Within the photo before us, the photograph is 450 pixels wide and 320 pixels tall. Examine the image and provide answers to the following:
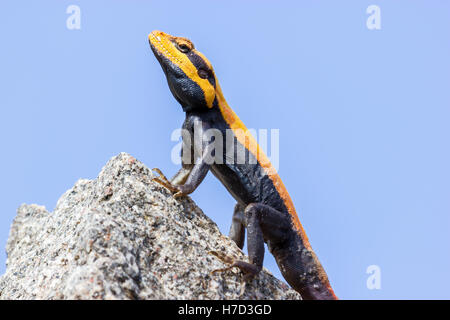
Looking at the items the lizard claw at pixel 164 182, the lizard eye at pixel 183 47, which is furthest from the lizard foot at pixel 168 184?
the lizard eye at pixel 183 47

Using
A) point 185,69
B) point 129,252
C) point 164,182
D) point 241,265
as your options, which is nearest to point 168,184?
point 164,182

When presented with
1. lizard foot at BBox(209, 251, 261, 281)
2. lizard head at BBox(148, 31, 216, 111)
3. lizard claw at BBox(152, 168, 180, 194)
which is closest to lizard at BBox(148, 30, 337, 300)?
lizard head at BBox(148, 31, 216, 111)

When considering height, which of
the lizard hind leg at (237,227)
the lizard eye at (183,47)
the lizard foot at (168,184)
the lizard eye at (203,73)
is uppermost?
the lizard eye at (183,47)

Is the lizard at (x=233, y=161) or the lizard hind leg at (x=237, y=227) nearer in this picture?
the lizard at (x=233, y=161)

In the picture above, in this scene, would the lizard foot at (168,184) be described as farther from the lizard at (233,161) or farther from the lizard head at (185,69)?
the lizard head at (185,69)

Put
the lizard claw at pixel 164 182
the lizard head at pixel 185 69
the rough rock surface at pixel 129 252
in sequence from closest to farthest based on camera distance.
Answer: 1. the rough rock surface at pixel 129 252
2. the lizard claw at pixel 164 182
3. the lizard head at pixel 185 69

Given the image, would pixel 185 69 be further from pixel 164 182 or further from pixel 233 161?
pixel 164 182

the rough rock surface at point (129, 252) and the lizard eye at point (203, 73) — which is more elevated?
the lizard eye at point (203, 73)

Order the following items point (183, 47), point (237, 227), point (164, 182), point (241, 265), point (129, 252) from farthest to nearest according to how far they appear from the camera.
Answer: point (237, 227) → point (183, 47) → point (164, 182) → point (241, 265) → point (129, 252)
